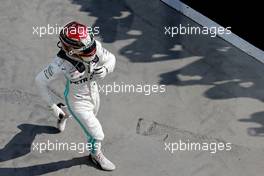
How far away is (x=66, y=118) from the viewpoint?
7703 millimetres

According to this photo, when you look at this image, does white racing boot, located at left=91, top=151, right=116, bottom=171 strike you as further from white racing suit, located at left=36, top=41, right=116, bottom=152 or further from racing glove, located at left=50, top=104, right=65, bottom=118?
racing glove, located at left=50, top=104, right=65, bottom=118

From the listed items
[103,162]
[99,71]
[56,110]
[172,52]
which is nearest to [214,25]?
[172,52]

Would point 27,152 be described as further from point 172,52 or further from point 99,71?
point 172,52

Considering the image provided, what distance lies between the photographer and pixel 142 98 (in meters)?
8.48

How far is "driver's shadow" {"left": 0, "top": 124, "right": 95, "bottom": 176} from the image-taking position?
295 inches

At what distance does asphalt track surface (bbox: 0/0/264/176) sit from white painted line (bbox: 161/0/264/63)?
0.10 metres

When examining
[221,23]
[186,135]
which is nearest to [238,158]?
[186,135]


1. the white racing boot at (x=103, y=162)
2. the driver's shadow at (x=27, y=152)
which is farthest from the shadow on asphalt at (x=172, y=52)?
the driver's shadow at (x=27, y=152)

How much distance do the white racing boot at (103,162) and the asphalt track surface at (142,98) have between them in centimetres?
12

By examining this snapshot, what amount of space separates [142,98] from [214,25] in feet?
6.96

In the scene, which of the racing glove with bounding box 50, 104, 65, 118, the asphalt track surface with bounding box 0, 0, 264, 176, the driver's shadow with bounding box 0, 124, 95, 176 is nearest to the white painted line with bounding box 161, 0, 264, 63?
the asphalt track surface with bounding box 0, 0, 264, 176

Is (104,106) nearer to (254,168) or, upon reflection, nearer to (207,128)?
(207,128)

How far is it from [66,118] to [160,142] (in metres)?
1.40

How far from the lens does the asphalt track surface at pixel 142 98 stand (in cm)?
766
